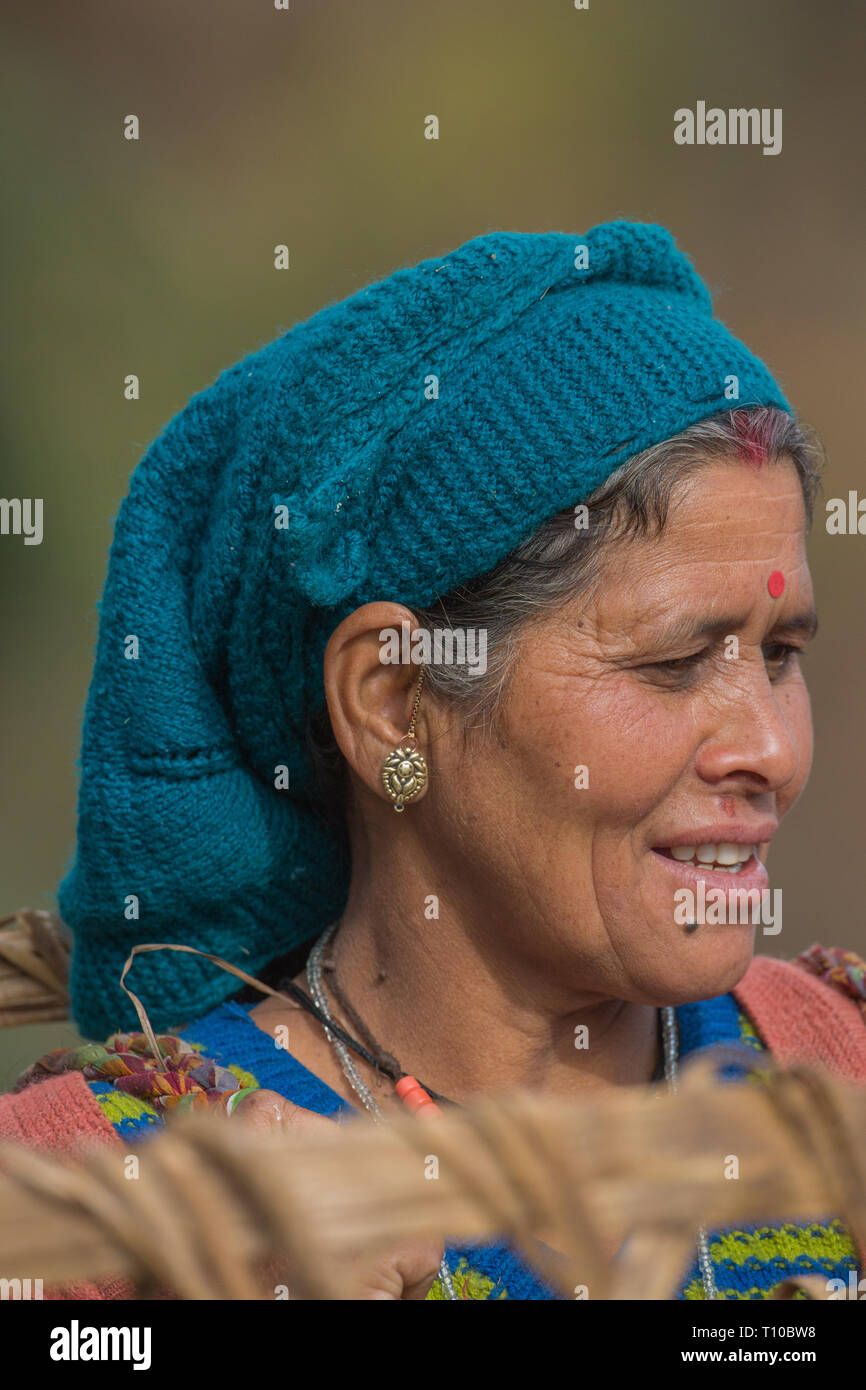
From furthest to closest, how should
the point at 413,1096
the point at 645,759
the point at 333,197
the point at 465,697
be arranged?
the point at 333,197
the point at 413,1096
the point at 465,697
the point at 645,759

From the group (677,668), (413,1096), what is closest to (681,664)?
(677,668)

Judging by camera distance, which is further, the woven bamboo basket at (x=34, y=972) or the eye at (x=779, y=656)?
the woven bamboo basket at (x=34, y=972)

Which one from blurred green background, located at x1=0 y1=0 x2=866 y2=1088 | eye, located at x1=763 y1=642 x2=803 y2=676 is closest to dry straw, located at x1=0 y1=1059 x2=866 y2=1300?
eye, located at x1=763 y1=642 x2=803 y2=676

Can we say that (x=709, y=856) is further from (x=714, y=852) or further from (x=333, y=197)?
(x=333, y=197)

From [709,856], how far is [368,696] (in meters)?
0.59

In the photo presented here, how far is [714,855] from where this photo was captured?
2182mm

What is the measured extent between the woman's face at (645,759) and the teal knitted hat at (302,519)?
170mm

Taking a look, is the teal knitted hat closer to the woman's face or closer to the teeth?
the woman's face

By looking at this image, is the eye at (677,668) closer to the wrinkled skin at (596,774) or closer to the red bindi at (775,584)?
the wrinkled skin at (596,774)

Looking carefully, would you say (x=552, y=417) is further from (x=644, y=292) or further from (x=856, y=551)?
(x=856, y=551)

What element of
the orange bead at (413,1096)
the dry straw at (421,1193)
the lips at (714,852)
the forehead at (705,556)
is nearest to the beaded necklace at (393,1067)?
the orange bead at (413,1096)

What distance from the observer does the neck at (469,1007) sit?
2.34 m

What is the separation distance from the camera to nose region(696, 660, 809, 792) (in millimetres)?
2123
